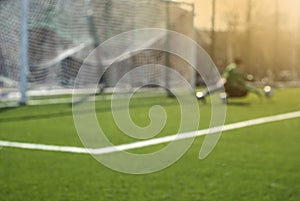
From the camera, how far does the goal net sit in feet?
31.6

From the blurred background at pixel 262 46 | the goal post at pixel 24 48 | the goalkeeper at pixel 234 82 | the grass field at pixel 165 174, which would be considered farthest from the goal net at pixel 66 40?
the blurred background at pixel 262 46

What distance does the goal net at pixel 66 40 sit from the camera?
9.62 metres

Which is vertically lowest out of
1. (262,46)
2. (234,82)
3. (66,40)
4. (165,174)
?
(262,46)

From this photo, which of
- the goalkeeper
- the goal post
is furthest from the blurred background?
the goal post

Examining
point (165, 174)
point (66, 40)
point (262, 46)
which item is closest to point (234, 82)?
point (66, 40)

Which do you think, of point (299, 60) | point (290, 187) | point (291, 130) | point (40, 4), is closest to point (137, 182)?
point (290, 187)

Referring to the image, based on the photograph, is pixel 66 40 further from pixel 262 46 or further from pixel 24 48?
pixel 262 46

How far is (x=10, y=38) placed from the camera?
934 centimetres

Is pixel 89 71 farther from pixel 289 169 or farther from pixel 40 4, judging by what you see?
pixel 289 169

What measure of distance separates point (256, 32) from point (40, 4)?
16.5 metres

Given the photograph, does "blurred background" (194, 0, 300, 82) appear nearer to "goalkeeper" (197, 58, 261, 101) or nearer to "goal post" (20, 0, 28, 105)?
"goalkeeper" (197, 58, 261, 101)

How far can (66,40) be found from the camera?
11.1m

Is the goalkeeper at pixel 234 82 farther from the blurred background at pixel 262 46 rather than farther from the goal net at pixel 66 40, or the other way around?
the blurred background at pixel 262 46

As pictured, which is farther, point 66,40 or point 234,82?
point 234,82
